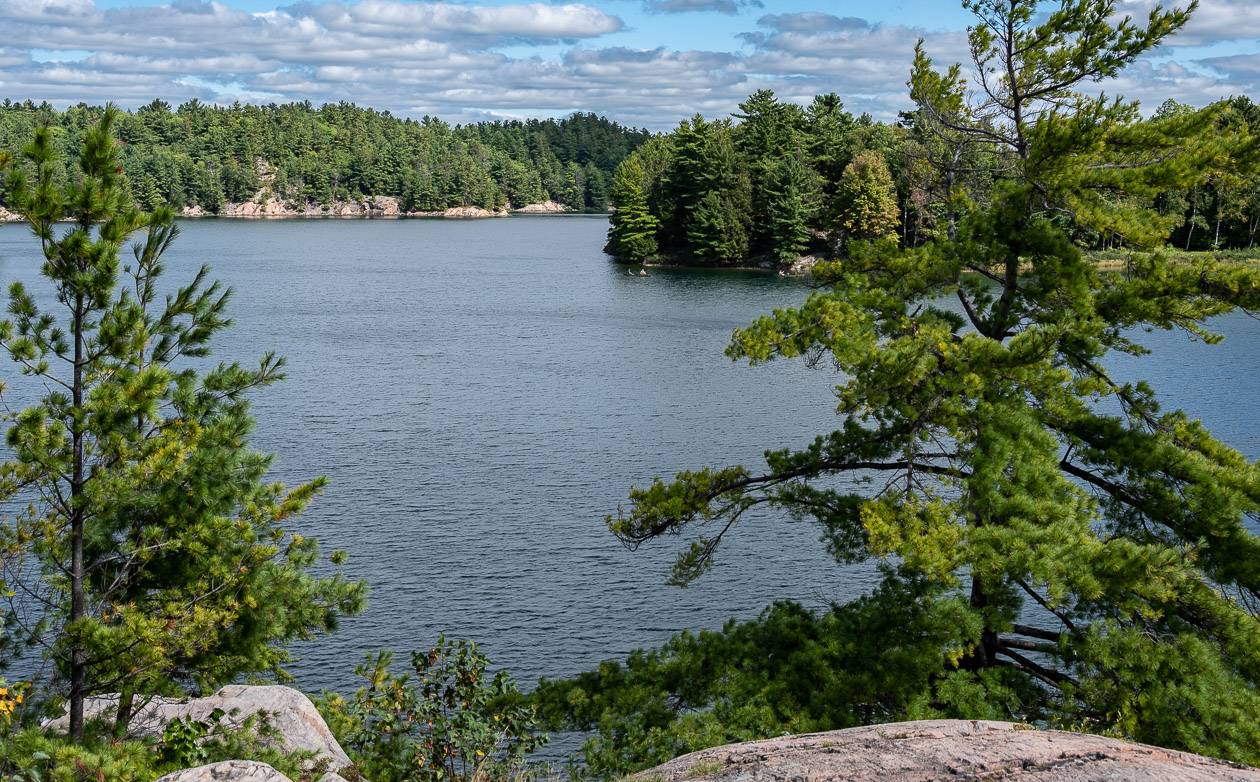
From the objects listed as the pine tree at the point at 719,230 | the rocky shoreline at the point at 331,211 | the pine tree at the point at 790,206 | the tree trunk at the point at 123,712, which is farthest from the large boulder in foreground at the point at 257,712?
the rocky shoreline at the point at 331,211

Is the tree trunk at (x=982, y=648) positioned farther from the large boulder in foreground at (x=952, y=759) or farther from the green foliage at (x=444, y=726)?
the large boulder in foreground at (x=952, y=759)

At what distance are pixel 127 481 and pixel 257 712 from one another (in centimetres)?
312

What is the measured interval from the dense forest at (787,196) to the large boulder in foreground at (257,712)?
2953 inches

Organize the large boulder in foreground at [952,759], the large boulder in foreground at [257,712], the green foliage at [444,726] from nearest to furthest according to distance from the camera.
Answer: the large boulder in foreground at [952,759], the green foliage at [444,726], the large boulder in foreground at [257,712]

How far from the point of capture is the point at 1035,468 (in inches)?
559

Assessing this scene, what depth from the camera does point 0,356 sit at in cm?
5088

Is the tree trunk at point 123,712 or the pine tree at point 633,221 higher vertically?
the pine tree at point 633,221

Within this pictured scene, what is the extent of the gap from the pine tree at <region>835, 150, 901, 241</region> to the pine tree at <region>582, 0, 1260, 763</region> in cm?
7820

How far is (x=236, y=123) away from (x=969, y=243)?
7967 inches

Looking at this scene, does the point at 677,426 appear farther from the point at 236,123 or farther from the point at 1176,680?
the point at 236,123

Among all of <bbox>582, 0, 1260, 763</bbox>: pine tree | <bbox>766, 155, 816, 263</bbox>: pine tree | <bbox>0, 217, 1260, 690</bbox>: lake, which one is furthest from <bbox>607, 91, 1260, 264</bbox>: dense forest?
<bbox>582, 0, 1260, 763</bbox>: pine tree

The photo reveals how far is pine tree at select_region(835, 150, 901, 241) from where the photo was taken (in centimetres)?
9312

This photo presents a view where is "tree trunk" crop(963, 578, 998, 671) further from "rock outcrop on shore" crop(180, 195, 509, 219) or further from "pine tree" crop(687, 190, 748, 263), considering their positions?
"rock outcrop on shore" crop(180, 195, 509, 219)

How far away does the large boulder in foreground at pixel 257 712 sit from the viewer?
13.7 meters
